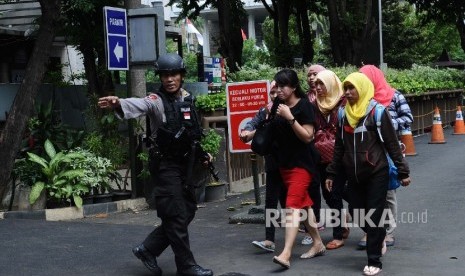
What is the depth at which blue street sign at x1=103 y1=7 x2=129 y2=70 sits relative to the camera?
35.2ft

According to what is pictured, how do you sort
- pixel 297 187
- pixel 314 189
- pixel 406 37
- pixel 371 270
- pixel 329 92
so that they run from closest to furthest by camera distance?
pixel 371 270 → pixel 297 187 → pixel 314 189 → pixel 329 92 → pixel 406 37

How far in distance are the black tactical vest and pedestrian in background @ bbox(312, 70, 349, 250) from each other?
1.62 meters

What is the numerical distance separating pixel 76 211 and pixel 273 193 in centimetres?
399

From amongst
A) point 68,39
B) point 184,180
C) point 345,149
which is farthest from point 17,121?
point 68,39

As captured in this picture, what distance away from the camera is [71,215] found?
1059 centimetres

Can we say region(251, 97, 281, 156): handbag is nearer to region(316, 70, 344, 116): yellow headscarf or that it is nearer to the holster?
region(316, 70, 344, 116): yellow headscarf

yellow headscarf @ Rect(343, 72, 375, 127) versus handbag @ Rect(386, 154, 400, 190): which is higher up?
yellow headscarf @ Rect(343, 72, 375, 127)

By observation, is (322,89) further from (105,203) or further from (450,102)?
(450,102)

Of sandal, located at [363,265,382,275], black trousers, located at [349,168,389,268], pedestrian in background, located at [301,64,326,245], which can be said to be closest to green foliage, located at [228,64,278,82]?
pedestrian in background, located at [301,64,326,245]

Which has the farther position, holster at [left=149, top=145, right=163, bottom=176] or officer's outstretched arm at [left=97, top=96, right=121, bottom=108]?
holster at [left=149, top=145, right=163, bottom=176]

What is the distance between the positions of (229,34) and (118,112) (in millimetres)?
16711

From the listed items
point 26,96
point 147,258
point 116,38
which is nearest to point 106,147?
point 26,96

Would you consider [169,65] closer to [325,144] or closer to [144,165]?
[325,144]

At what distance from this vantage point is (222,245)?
8.28 meters
